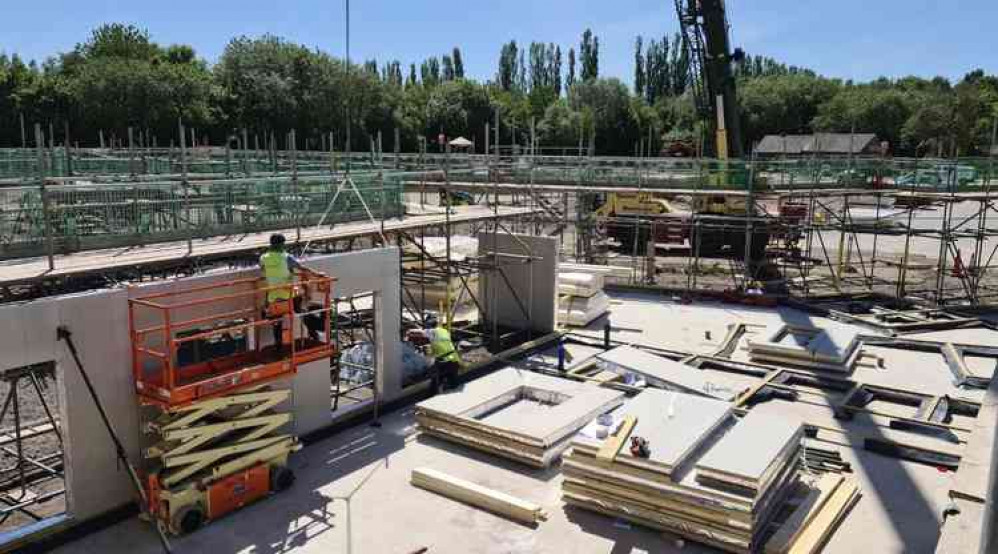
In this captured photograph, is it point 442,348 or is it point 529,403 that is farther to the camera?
point 442,348

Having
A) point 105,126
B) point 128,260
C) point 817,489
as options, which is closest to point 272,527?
point 128,260

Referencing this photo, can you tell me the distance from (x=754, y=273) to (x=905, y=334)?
641 centimetres

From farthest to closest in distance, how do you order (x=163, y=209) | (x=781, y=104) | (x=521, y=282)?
1. (x=781, y=104)
2. (x=521, y=282)
3. (x=163, y=209)

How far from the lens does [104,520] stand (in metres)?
8.67

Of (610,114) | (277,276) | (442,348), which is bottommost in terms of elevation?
(442,348)

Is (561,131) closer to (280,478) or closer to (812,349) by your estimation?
(812,349)

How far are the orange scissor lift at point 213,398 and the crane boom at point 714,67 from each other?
18.8 m

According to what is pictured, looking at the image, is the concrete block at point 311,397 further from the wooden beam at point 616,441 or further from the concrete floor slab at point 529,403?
the wooden beam at point 616,441

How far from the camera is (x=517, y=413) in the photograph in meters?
11.5

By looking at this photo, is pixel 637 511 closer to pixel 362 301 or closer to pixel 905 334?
pixel 362 301

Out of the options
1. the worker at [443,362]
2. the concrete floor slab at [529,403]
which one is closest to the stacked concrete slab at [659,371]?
the concrete floor slab at [529,403]

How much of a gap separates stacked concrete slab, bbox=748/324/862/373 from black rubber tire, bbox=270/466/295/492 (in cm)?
997

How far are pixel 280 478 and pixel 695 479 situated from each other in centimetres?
512

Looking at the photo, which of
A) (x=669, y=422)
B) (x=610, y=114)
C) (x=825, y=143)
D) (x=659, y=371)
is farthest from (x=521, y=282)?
(x=825, y=143)
